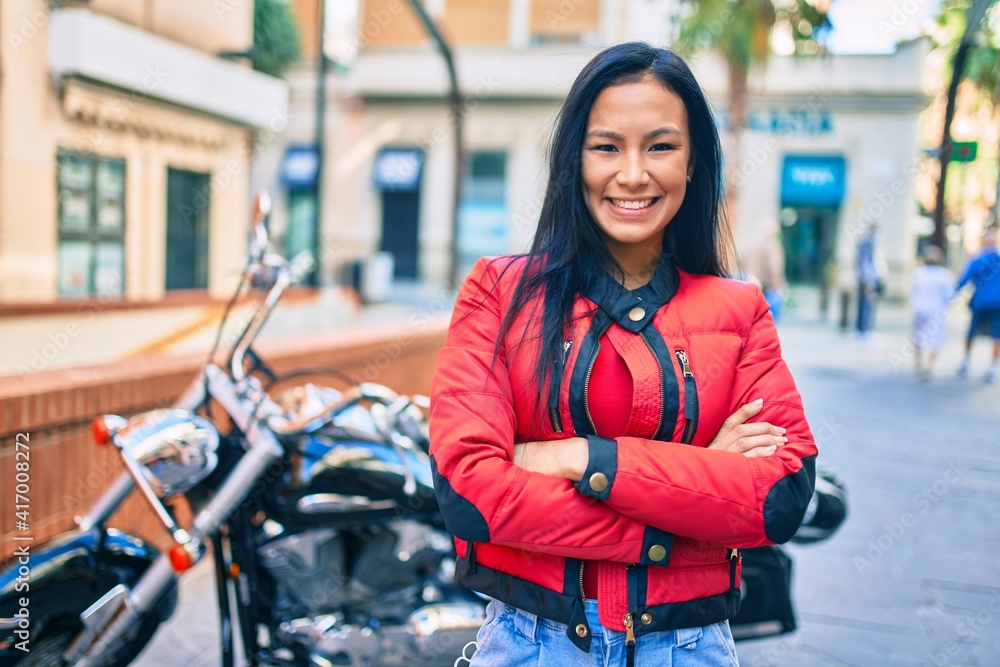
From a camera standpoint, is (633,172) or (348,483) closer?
(633,172)

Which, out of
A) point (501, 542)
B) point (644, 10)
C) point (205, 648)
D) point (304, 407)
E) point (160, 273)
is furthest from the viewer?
point (644, 10)

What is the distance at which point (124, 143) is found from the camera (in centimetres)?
590

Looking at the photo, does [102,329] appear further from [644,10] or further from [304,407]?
[644,10]

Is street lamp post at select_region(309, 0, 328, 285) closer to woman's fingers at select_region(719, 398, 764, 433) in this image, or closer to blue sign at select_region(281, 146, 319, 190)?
woman's fingers at select_region(719, 398, 764, 433)

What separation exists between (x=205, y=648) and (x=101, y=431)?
1.35 meters

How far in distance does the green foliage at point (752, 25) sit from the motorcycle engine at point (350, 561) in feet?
37.6

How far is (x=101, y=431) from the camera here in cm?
227

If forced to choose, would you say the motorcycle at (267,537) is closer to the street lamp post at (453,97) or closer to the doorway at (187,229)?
the doorway at (187,229)

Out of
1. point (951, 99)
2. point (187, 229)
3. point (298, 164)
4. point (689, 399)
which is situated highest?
point (298, 164)

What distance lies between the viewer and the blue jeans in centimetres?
148

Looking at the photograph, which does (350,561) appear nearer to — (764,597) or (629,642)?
(764,597)

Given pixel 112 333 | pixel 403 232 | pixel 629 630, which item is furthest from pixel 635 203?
pixel 403 232

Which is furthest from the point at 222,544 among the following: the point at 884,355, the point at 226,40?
the point at 884,355

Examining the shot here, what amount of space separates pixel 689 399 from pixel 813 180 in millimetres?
23594
